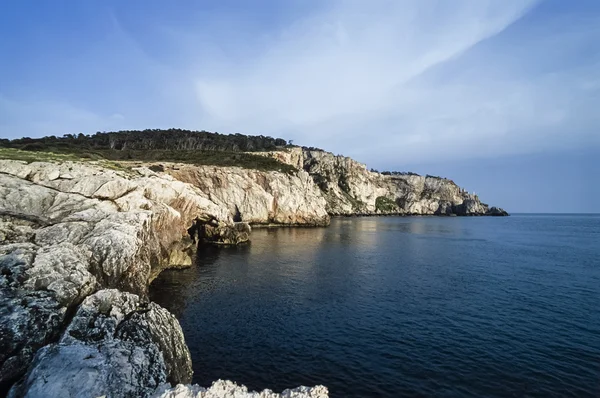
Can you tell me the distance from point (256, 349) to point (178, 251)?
27.0 meters

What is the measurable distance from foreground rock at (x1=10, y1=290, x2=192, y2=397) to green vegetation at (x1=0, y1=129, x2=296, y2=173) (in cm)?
6048

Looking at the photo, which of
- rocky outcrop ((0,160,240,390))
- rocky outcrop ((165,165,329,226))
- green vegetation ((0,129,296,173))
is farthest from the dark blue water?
green vegetation ((0,129,296,173))

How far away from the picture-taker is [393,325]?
2669cm

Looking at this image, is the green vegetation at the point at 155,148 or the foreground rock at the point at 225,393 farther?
the green vegetation at the point at 155,148

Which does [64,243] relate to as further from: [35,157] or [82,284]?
[35,157]

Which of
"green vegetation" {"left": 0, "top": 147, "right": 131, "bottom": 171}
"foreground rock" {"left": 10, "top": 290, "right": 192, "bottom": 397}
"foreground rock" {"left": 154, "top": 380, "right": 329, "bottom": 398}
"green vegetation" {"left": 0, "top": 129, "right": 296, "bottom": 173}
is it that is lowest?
"foreground rock" {"left": 10, "top": 290, "right": 192, "bottom": 397}

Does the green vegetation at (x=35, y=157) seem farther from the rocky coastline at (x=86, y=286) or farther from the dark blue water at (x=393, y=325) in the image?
the dark blue water at (x=393, y=325)

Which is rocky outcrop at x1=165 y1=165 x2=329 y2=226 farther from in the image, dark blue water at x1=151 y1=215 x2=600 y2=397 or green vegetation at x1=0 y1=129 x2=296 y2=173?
dark blue water at x1=151 y1=215 x2=600 y2=397

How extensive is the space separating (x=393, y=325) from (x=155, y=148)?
5420 inches

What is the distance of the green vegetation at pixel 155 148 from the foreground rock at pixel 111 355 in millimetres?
60481

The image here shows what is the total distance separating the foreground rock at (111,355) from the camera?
11.4 m

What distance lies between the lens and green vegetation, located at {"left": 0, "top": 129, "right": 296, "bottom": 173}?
90.7 metres

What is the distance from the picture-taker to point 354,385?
18.1 metres

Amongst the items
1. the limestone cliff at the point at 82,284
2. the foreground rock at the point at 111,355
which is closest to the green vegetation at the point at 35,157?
the limestone cliff at the point at 82,284
